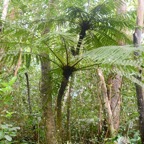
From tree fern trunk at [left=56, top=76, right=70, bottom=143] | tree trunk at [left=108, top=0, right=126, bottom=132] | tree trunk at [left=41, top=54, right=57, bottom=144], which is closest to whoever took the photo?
tree fern trunk at [left=56, top=76, right=70, bottom=143]

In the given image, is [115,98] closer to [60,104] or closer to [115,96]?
[115,96]

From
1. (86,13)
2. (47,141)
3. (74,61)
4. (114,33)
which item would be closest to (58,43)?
(74,61)

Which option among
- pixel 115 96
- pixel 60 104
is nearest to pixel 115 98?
pixel 115 96

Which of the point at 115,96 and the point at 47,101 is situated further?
the point at 115,96

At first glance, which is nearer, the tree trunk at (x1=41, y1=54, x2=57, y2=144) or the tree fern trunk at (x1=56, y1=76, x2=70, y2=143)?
the tree fern trunk at (x1=56, y1=76, x2=70, y2=143)

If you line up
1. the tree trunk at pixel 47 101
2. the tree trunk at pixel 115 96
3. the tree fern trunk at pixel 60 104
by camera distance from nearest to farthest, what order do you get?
the tree fern trunk at pixel 60 104
the tree trunk at pixel 47 101
the tree trunk at pixel 115 96

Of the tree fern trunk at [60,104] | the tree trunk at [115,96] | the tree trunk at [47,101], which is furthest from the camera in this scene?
the tree trunk at [115,96]

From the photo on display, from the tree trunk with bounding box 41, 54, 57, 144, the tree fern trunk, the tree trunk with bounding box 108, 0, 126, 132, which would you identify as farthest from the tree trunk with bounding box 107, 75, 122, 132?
the tree trunk with bounding box 41, 54, 57, 144

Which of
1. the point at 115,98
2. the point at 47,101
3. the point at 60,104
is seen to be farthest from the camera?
the point at 115,98

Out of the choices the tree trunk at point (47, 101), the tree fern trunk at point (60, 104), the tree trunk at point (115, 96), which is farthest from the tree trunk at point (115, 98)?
the tree trunk at point (47, 101)

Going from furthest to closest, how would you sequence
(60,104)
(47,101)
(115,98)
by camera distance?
1. (115,98)
2. (47,101)
3. (60,104)

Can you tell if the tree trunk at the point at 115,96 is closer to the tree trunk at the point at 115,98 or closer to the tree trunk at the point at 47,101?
the tree trunk at the point at 115,98

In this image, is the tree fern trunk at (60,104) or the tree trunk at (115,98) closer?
the tree fern trunk at (60,104)

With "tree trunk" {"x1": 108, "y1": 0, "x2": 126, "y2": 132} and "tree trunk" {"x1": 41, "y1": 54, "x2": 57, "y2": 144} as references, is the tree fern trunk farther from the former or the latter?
"tree trunk" {"x1": 108, "y1": 0, "x2": 126, "y2": 132}
